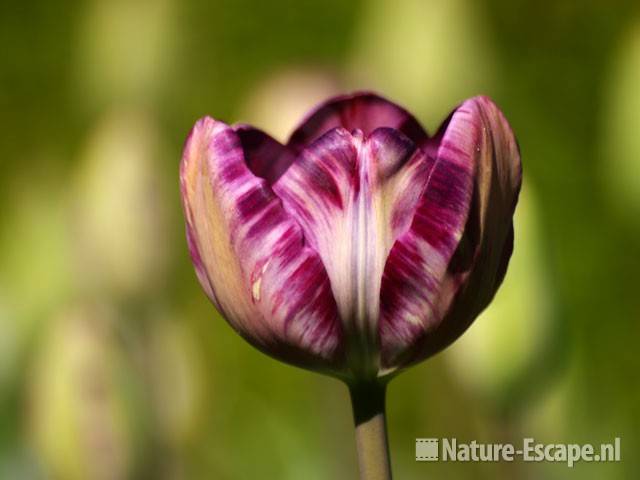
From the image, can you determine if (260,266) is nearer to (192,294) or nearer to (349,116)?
(349,116)

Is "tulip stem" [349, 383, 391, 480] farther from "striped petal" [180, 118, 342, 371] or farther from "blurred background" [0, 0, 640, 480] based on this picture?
"blurred background" [0, 0, 640, 480]

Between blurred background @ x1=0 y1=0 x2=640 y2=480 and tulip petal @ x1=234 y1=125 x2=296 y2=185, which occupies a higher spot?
tulip petal @ x1=234 y1=125 x2=296 y2=185

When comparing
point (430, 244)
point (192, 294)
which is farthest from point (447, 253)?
point (192, 294)

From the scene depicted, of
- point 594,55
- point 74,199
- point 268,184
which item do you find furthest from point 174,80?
point 594,55

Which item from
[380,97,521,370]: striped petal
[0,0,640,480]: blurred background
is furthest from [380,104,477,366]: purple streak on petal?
[0,0,640,480]: blurred background

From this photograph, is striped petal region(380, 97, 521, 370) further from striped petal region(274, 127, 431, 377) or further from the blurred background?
the blurred background

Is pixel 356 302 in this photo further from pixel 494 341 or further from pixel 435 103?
pixel 435 103

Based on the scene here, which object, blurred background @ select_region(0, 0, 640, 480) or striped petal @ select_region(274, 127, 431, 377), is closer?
striped petal @ select_region(274, 127, 431, 377)

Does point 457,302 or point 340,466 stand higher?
point 457,302
